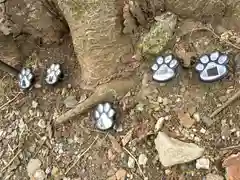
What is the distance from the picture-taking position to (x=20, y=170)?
1.83 meters

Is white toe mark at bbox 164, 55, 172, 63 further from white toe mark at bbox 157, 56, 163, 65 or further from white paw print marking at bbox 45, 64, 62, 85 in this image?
white paw print marking at bbox 45, 64, 62, 85

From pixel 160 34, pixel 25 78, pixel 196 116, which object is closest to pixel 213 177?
pixel 196 116

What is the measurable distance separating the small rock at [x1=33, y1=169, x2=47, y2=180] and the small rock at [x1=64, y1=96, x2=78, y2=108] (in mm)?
253

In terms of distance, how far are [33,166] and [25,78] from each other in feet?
1.20

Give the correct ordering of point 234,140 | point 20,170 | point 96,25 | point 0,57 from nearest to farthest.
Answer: point 234,140
point 96,25
point 20,170
point 0,57

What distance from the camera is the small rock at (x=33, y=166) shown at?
5.89 ft

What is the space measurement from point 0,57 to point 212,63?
899mm

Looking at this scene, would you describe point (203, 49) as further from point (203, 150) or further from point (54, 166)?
point (54, 166)

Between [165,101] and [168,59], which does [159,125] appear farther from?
[168,59]

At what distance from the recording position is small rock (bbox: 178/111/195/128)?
62.6 inches

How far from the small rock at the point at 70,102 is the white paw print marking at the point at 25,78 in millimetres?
192

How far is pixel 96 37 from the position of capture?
5.59 ft

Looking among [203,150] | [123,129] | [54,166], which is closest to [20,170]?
[54,166]

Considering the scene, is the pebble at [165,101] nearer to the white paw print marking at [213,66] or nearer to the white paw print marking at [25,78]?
the white paw print marking at [213,66]
